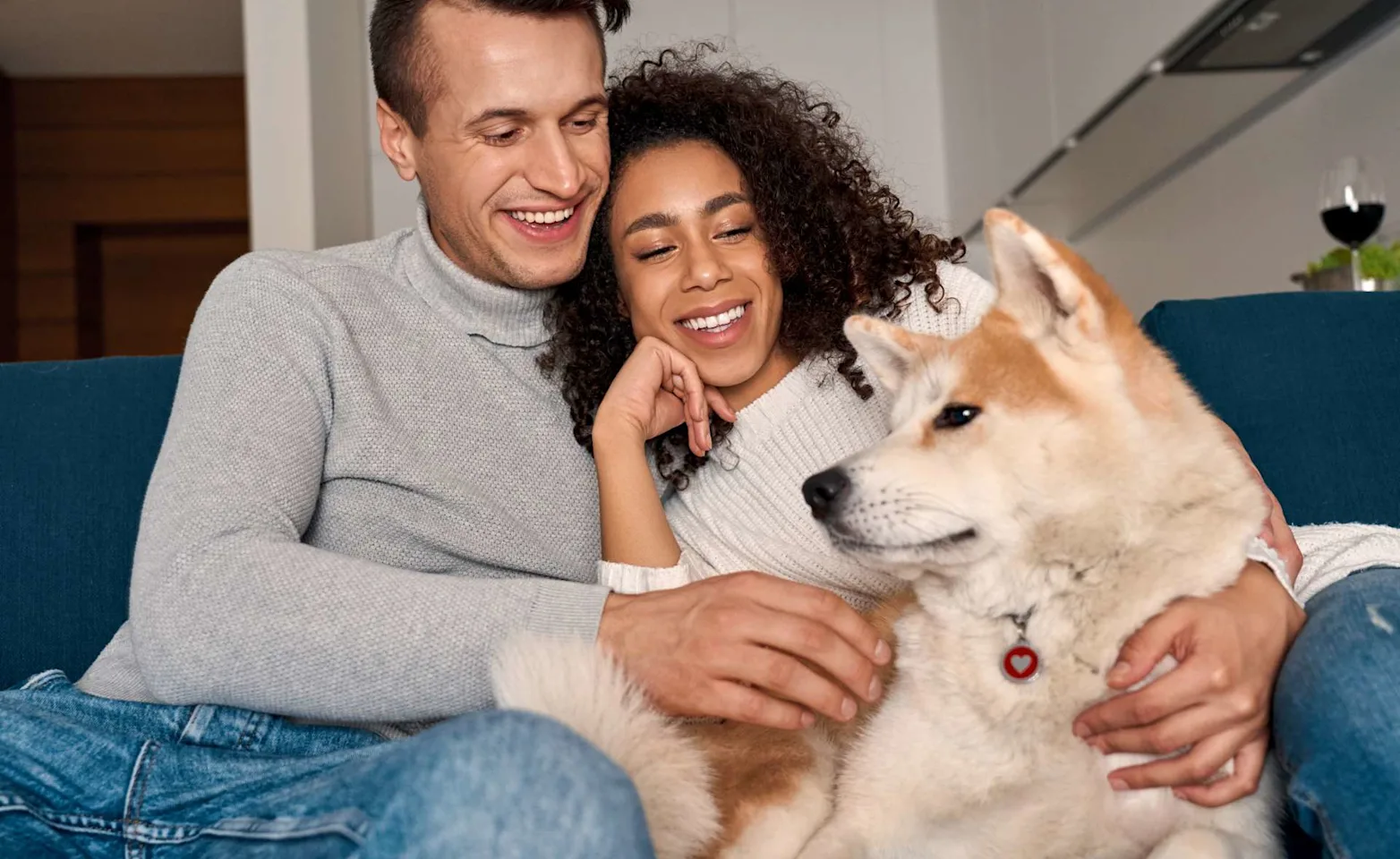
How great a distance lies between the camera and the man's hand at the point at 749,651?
1128 millimetres

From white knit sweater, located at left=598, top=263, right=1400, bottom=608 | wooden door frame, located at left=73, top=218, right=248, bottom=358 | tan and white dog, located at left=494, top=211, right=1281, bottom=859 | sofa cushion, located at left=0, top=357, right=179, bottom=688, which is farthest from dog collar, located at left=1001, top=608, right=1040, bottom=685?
wooden door frame, located at left=73, top=218, right=248, bottom=358

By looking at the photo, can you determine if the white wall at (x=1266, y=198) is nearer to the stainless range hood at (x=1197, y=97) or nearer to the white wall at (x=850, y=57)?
the stainless range hood at (x=1197, y=97)

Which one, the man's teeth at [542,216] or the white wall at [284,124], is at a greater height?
the white wall at [284,124]

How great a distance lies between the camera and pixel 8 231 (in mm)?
5695

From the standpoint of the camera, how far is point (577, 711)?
3.28 feet

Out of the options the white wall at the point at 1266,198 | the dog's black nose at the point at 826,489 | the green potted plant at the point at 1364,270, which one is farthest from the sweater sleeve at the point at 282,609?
the white wall at the point at 1266,198

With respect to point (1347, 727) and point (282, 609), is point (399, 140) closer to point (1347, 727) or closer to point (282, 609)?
point (282, 609)

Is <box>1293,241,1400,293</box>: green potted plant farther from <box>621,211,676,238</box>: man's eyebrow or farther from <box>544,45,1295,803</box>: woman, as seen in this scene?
<box>621,211,676,238</box>: man's eyebrow

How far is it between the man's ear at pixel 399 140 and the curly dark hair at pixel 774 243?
1.00ft

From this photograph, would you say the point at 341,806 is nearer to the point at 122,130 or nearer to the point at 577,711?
the point at 577,711

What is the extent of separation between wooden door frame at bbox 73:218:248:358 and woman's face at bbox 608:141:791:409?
4701 millimetres

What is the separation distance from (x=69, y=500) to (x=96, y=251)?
195 inches

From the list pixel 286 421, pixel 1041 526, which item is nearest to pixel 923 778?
Answer: pixel 1041 526

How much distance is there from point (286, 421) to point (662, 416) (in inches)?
22.0
